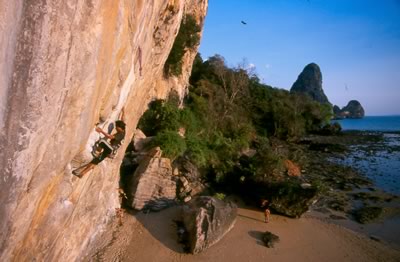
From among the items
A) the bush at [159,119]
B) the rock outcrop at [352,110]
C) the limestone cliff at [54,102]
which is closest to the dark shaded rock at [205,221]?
the limestone cliff at [54,102]

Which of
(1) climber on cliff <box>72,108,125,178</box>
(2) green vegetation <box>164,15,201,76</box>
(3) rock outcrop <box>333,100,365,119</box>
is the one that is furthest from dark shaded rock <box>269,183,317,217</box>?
(3) rock outcrop <box>333,100,365,119</box>

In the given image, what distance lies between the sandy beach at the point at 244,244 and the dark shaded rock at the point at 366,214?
179 centimetres

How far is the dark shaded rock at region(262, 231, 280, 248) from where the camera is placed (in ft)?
37.2

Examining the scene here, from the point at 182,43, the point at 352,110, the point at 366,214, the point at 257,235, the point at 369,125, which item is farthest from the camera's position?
the point at 352,110

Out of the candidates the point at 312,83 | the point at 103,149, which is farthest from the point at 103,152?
the point at 312,83

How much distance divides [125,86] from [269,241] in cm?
918

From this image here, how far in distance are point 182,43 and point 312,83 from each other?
357 ft

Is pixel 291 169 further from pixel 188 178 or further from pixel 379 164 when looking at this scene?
pixel 379 164

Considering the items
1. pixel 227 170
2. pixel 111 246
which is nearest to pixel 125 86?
pixel 111 246

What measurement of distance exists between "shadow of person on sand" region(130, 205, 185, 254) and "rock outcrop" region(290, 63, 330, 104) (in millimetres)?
111801

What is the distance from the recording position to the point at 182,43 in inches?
779

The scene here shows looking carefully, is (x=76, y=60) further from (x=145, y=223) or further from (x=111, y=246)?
(x=145, y=223)

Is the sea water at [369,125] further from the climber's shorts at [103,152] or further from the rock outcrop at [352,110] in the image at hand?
the climber's shorts at [103,152]

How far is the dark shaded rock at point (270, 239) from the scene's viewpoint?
1134 centimetres
